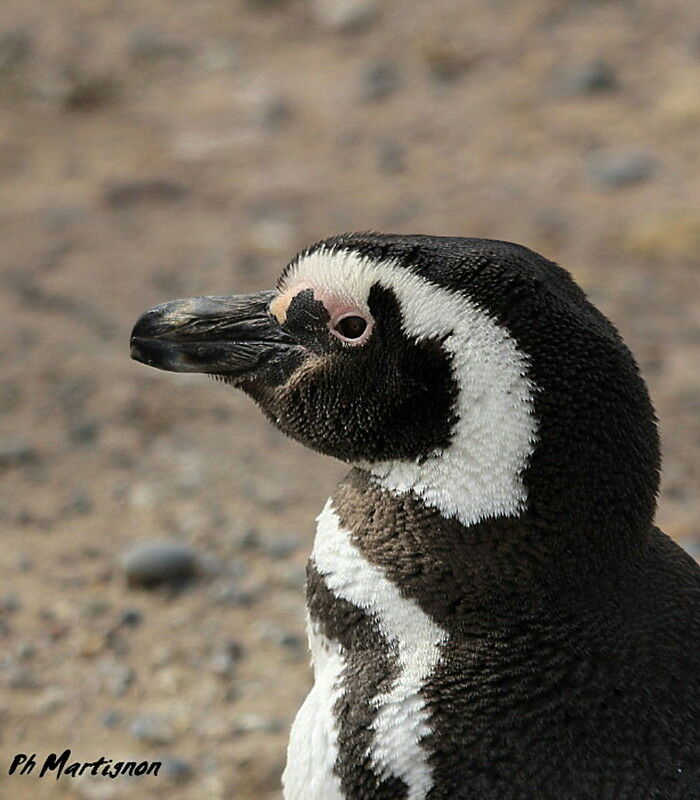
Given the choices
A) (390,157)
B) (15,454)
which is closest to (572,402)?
(15,454)

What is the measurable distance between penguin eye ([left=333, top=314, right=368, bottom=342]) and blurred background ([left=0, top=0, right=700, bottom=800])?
1191 millimetres

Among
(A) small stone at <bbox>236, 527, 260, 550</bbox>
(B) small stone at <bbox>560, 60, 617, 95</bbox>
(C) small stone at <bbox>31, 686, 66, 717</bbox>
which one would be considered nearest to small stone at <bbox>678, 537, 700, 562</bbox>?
(A) small stone at <bbox>236, 527, 260, 550</bbox>

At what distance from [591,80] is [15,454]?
372cm

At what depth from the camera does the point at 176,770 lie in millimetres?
2832

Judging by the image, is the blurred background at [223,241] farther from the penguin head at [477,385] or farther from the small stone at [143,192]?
the penguin head at [477,385]

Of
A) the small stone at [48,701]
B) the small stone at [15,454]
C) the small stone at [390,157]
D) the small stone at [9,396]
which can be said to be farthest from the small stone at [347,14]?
the small stone at [48,701]

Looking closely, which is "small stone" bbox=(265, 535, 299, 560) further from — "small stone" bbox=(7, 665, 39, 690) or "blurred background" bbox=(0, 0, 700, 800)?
"small stone" bbox=(7, 665, 39, 690)

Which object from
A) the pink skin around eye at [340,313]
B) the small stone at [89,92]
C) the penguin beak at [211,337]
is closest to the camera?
the pink skin around eye at [340,313]

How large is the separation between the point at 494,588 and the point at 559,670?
5.7 inches

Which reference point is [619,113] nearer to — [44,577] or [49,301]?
[49,301]

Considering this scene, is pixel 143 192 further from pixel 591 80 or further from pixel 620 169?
pixel 591 80

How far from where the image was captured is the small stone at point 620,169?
5.75 m

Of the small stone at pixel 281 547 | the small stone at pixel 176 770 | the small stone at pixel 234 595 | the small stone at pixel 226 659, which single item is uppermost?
the small stone at pixel 281 547

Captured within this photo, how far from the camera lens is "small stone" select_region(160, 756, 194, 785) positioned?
9.25 ft
